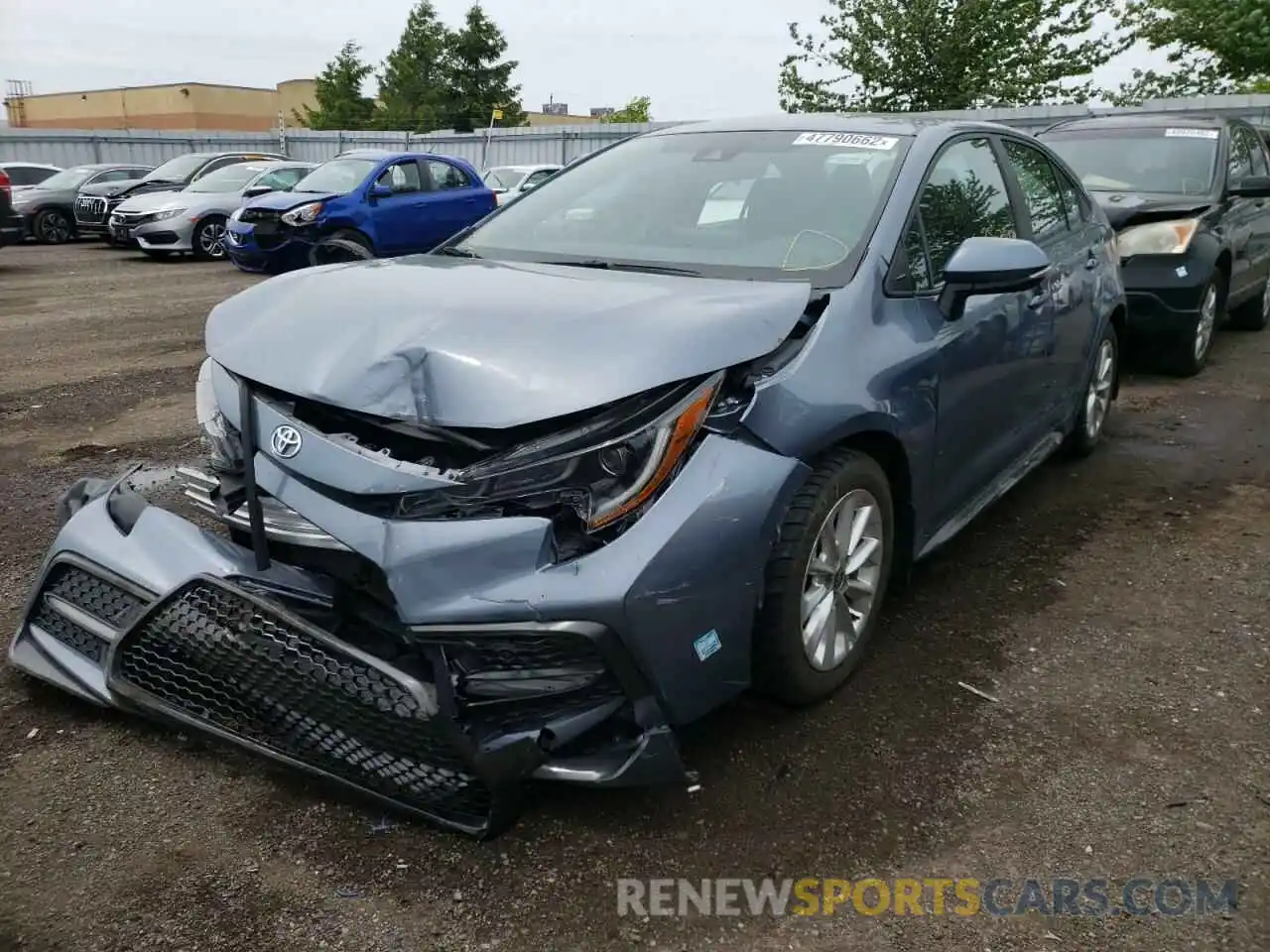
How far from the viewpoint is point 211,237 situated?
15.5 meters

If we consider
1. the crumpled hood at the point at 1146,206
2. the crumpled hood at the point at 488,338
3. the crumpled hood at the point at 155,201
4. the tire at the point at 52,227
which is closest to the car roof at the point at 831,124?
the crumpled hood at the point at 488,338

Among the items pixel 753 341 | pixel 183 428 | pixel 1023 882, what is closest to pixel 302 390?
pixel 753 341

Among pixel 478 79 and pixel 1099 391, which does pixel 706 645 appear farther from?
pixel 478 79

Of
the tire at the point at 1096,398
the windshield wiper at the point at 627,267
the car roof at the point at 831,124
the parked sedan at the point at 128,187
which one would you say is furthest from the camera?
the parked sedan at the point at 128,187

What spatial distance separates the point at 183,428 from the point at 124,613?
353cm

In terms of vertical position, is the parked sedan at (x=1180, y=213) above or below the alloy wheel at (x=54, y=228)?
above

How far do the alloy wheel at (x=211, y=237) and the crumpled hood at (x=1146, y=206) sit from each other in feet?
42.6

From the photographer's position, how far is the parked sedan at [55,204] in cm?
1803

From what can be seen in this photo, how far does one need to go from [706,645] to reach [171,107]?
8198cm

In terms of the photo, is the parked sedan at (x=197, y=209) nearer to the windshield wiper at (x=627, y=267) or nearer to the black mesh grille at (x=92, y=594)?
the windshield wiper at (x=627, y=267)

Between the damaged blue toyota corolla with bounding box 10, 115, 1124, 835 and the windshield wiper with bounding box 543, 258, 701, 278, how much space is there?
22mm

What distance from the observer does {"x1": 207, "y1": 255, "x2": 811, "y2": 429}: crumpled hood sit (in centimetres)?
223

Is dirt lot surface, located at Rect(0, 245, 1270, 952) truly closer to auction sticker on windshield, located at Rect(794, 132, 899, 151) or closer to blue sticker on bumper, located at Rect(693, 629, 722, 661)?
blue sticker on bumper, located at Rect(693, 629, 722, 661)

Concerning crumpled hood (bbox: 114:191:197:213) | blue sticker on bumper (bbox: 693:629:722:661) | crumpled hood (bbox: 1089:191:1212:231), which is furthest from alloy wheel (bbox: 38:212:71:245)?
blue sticker on bumper (bbox: 693:629:722:661)
